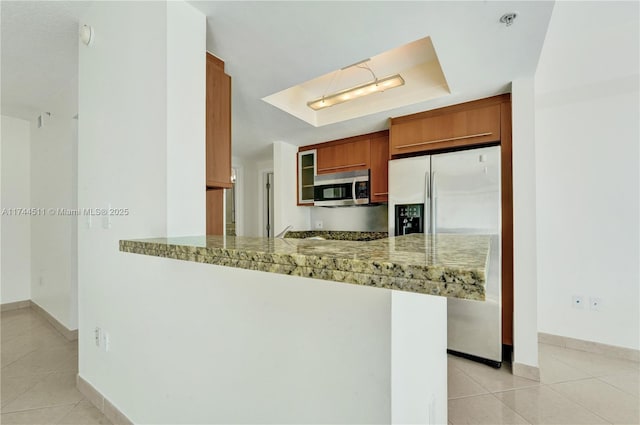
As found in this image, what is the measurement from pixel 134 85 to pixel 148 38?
0.24 m

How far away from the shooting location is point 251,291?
0.93m

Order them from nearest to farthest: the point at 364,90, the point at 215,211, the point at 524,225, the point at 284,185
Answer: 1. the point at 215,211
2. the point at 524,225
3. the point at 364,90
4. the point at 284,185

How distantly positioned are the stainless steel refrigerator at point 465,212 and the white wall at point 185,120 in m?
1.88

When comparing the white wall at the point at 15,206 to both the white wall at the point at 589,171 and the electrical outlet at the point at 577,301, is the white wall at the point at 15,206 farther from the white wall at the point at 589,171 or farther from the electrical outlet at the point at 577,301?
the electrical outlet at the point at 577,301

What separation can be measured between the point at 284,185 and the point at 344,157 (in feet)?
2.86

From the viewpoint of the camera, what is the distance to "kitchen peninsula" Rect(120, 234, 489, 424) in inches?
20.6

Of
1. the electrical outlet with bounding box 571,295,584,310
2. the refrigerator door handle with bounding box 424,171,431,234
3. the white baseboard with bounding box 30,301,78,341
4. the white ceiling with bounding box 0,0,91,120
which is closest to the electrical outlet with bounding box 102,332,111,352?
the white baseboard with bounding box 30,301,78,341

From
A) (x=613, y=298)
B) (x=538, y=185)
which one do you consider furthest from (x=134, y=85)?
(x=613, y=298)

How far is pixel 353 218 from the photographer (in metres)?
3.91

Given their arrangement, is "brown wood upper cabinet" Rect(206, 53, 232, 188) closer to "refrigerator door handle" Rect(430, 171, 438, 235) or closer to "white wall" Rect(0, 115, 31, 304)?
"refrigerator door handle" Rect(430, 171, 438, 235)

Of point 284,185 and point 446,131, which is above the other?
point 446,131

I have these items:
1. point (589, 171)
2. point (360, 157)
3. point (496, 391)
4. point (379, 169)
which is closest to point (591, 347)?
point (496, 391)

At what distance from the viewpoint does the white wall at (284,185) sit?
146 inches

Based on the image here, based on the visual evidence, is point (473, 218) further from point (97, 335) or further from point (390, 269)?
point (97, 335)
